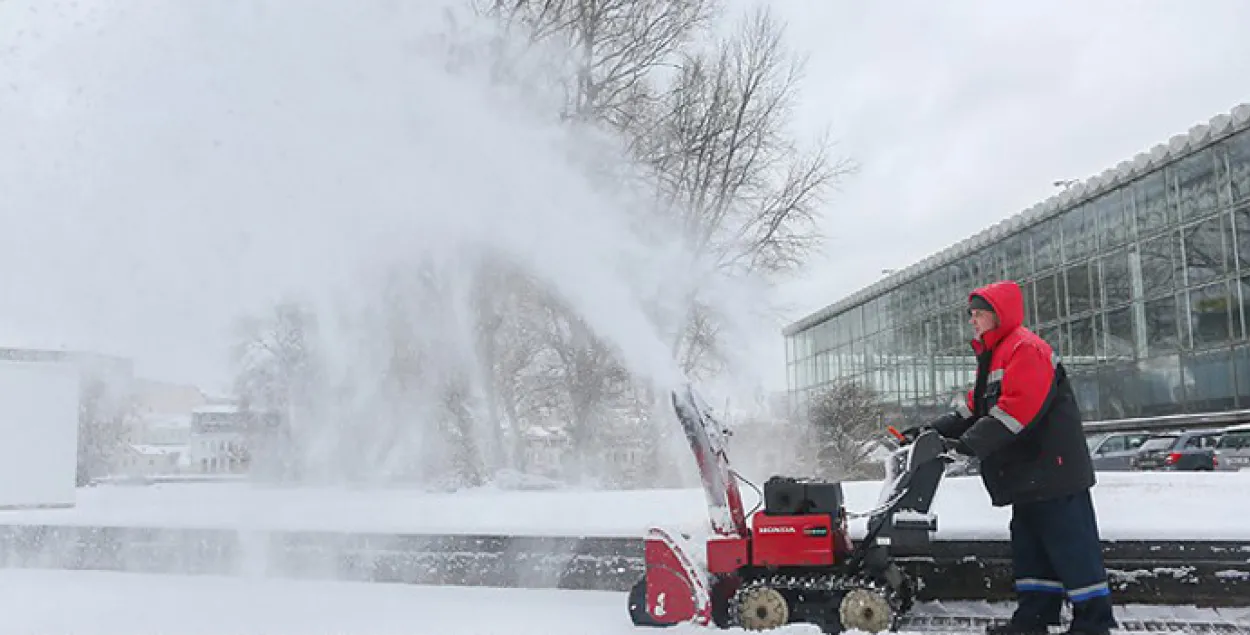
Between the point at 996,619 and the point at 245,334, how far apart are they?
6712 millimetres

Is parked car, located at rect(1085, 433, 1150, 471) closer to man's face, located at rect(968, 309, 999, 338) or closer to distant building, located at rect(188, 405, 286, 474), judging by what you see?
distant building, located at rect(188, 405, 286, 474)

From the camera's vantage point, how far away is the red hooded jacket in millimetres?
4707

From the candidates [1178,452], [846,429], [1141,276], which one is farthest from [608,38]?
[1141,276]

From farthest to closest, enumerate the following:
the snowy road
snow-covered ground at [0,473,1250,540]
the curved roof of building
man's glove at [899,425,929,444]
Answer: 1. the curved roof of building
2. the snowy road
3. snow-covered ground at [0,473,1250,540]
4. man's glove at [899,425,929,444]

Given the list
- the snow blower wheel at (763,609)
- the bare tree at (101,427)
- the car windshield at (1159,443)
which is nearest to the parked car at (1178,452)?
the car windshield at (1159,443)

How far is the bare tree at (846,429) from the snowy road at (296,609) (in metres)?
10.6

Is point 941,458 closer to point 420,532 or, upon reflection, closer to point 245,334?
point 420,532

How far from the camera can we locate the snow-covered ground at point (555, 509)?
5.46 meters

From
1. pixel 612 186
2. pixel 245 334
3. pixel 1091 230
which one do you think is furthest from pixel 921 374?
pixel 245 334

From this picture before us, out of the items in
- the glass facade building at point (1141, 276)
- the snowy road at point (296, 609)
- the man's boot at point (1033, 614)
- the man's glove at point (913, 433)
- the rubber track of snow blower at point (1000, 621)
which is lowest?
the snowy road at point (296, 609)

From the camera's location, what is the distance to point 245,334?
8.98 m

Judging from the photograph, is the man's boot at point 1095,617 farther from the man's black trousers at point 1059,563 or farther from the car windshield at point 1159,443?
the car windshield at point 1159,443

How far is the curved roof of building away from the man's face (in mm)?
11571

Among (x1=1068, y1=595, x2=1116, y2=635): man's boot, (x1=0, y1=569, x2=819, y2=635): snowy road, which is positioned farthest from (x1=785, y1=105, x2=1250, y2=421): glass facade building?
(x1=1068, y1=595, x2=1116, y2=635): man's boot
